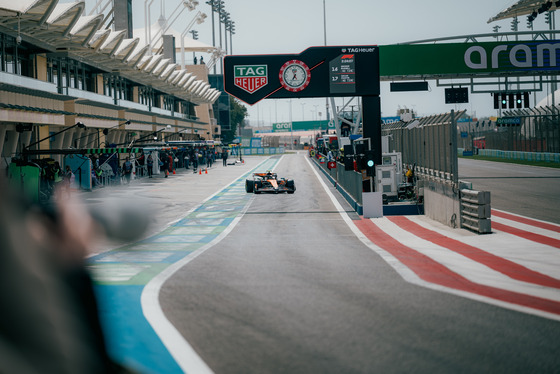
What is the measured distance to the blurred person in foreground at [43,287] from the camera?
182 inches

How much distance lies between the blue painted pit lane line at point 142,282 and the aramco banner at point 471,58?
12112mm

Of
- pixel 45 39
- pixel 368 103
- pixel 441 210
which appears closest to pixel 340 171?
pixel 368 103

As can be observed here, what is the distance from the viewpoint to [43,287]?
510 cm

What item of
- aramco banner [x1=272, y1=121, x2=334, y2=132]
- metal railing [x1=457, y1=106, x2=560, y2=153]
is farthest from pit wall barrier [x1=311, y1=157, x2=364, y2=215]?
aramco banner [x1=272, y1=121, x2=334, y2=132]

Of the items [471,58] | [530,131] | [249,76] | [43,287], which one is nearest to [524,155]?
[530,131]

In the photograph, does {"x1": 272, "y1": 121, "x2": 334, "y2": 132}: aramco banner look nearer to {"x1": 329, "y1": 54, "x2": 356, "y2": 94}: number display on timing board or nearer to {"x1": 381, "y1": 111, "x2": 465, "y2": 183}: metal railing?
{"x1": 381, "y1": 111, "x2": 465, "y2": 183}: metal railing

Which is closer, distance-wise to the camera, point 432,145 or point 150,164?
point 432,145

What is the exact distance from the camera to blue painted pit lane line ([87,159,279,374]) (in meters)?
6.11

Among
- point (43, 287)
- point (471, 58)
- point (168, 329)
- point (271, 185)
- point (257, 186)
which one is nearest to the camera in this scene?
point (43, 287)

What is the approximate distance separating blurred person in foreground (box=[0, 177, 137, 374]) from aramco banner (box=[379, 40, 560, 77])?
2505cm

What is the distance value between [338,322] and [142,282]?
12.6 ft

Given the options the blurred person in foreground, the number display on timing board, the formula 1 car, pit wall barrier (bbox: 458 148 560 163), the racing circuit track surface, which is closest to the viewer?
the blurred person in foreground

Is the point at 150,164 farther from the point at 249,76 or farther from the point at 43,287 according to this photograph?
the point at 43,287

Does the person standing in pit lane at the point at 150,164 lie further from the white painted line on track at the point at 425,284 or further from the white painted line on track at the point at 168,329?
the white painted line on track at the point at 168,329
